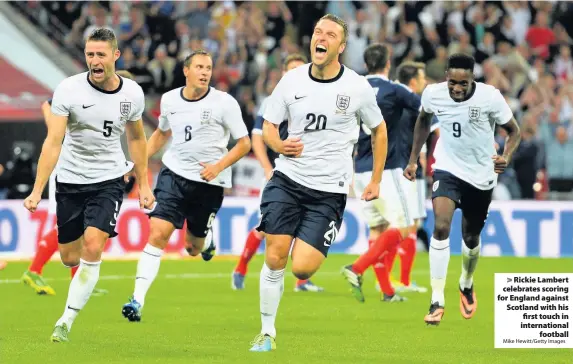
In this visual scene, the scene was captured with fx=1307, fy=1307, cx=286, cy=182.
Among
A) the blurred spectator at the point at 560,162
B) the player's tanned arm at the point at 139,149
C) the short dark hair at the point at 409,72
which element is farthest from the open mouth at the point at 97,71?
the blurred spectator at the point at 560,162

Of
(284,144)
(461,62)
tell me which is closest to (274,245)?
(284,144)

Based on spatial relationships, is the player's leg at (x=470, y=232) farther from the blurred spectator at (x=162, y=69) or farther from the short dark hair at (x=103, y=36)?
the blurred spectator at (x=162, y=69)

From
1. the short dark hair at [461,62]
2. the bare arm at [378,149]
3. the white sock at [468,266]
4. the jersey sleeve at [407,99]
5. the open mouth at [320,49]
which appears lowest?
the white sock at [468,266]

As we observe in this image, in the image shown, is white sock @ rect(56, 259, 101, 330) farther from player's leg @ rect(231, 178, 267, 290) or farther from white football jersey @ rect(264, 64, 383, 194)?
player's leg @ rect(231, 178, 267, 290)

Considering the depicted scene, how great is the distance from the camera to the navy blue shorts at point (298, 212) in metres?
10.3

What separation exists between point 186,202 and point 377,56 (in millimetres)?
2799

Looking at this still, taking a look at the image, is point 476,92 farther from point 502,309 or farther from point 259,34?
point 259,34

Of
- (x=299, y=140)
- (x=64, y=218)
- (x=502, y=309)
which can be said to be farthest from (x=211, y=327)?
(x=502, y=309)

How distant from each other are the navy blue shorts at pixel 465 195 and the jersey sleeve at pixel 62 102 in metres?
3.67

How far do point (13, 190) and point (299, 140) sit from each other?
12.7m

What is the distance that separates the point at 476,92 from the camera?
12266 mm

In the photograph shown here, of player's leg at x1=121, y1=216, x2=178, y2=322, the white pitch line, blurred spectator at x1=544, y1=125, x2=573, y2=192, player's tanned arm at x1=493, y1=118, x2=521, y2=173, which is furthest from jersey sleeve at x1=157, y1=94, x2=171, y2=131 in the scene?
blurred spectator at x1=544, y1=125, x2=573, y2=192

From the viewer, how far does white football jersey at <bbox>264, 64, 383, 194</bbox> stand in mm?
10305

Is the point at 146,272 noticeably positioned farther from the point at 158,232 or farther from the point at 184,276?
the point at 184,276
